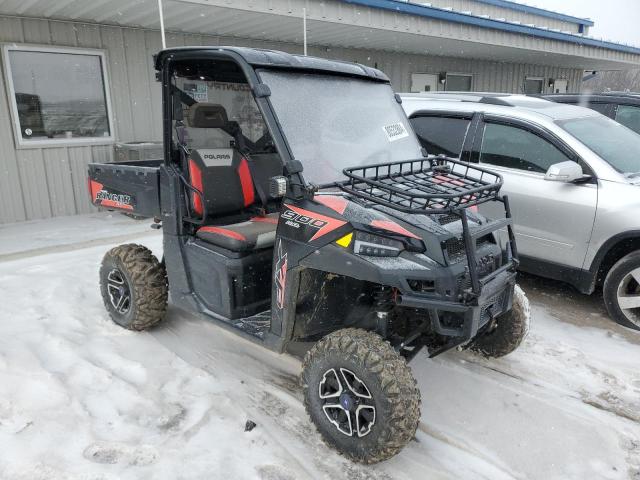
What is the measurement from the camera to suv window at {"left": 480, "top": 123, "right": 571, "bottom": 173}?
463 cm

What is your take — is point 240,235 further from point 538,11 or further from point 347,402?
point 538,11

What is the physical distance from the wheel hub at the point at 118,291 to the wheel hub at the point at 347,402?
2.02 m

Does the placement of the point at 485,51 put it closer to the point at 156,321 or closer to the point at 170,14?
the point at 170,14

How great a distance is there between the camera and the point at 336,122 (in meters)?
3.17

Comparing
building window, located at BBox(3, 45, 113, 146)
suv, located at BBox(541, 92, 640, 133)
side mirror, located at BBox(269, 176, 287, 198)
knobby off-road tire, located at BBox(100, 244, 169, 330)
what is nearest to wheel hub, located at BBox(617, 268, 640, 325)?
side mirror, located at BBox(269, 176, 287, 198)

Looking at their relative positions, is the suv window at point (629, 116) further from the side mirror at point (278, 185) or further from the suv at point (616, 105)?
the side mirror at point (278, 185)

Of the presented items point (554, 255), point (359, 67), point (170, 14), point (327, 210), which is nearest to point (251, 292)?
point (327, 210)

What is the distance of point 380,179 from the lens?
9.34 ft

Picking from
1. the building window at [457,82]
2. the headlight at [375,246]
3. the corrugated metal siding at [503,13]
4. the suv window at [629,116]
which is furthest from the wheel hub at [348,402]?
the building window at [457,82]

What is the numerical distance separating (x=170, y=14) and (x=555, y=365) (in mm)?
6514

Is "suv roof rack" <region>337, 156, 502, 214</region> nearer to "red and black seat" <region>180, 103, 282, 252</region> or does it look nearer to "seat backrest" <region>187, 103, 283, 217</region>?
"red and black seat" <region>180, 103, 282, 252</region>

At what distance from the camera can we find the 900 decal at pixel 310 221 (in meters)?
2.62

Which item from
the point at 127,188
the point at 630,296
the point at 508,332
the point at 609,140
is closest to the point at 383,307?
the point at 508,332

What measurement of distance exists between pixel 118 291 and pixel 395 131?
8.21 feet
